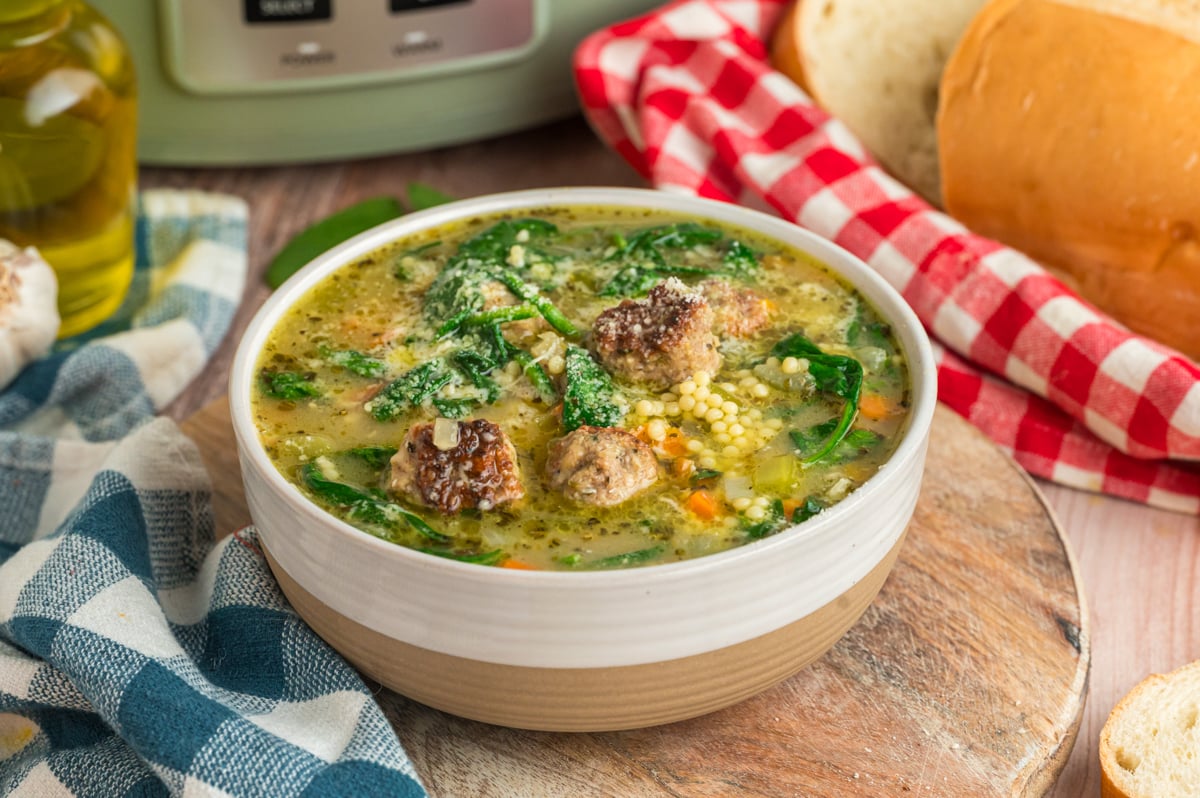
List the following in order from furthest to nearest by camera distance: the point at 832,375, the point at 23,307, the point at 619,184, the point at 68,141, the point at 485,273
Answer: the point at 619,184 → the point at 68,141 → the point at 23,307 → the point at 485,273 → the point at 832,375

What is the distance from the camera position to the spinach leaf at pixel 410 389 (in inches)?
91.4

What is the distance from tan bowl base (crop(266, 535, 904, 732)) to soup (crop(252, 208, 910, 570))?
6.7 inches

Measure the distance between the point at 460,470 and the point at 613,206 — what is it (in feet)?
3.60

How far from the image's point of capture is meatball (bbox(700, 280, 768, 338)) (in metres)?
2.50

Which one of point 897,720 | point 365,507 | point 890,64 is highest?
point 365,507

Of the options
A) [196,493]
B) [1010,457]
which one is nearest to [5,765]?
[196,493]

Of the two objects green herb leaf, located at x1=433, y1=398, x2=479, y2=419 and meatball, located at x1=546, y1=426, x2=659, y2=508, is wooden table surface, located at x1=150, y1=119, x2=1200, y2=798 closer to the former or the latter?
meatball, located at x1=546, y1=426, x2=659, y2=508

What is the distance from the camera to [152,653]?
86.1 inches

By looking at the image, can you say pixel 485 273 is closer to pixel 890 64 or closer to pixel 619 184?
pixel 619 184

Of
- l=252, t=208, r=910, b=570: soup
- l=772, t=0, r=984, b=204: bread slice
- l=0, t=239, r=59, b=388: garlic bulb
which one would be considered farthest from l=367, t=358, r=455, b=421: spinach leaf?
l=772, t=0, r=984, b=204: bread slice

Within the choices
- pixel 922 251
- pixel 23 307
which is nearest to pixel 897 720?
pixel 922 251

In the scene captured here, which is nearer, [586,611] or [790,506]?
[586,611]

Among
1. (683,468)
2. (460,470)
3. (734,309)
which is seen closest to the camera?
(460,470)

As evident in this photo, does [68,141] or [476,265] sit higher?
[476,265]
